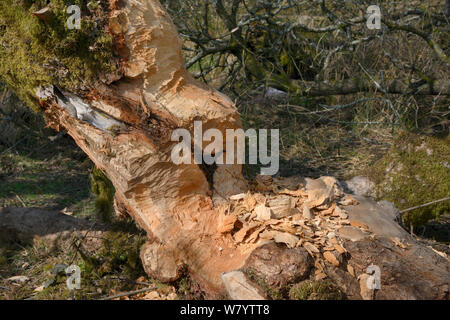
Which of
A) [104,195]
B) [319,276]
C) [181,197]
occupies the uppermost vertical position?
[181,197]

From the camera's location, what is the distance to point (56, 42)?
6.38 ft

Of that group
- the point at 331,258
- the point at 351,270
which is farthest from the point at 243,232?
the point at 351,270

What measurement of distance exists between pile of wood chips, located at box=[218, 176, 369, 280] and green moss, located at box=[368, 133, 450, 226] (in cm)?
87

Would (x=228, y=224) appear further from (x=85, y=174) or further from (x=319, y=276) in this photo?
(x=85, y=174)

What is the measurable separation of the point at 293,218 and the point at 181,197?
2.01ft

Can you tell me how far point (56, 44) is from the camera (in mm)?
1946

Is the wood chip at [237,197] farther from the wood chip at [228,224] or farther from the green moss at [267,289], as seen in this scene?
the green moss at [267,289]

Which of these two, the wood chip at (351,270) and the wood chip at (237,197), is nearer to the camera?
the wood chip at (351,270)

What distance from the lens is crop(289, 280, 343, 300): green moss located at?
169 cm

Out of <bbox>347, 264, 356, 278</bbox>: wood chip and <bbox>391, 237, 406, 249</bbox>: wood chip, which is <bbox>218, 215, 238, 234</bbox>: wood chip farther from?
<bbox>391, 237, 406, 249</bbox>: wood chip

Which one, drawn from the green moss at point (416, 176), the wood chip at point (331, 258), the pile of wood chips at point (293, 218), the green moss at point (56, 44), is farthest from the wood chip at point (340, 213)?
the green moss at point (56, 44)

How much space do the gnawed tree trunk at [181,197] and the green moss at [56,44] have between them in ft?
0.24

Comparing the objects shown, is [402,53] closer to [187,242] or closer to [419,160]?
[419,160]

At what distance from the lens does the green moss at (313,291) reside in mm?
1691
